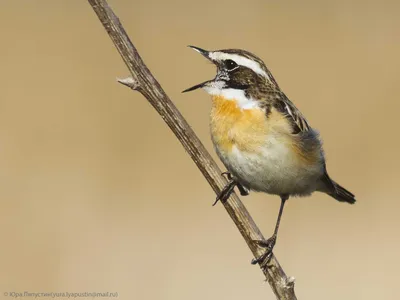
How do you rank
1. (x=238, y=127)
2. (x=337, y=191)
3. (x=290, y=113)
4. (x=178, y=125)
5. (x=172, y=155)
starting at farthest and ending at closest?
(x=172, y=155) < (x=337, y=191) < (x=290, y=113) < (x=238, y=127) < (x=178, y=125)

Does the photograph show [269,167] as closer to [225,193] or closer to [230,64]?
[230,64]

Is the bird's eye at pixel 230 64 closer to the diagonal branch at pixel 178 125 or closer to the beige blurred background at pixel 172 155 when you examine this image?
the diagonal branch at pixel 178 125

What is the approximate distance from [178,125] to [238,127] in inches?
35.9

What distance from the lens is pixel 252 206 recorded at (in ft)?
26.1

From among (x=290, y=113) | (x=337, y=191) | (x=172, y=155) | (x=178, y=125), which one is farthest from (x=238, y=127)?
(x=172, y=155)

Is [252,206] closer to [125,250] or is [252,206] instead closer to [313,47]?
[125,250]

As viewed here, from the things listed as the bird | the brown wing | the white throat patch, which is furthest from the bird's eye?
the brown wing

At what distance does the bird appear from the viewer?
15.7 feet

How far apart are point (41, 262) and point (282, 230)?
196 centimetres

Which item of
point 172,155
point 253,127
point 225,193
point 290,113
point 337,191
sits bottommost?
point 225,193

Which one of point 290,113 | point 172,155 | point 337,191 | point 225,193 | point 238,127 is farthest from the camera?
point 172,155

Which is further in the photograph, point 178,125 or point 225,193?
point 225,193

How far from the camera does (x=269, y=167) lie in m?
4.82

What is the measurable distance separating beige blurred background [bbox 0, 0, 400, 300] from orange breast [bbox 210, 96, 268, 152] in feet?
8.37
